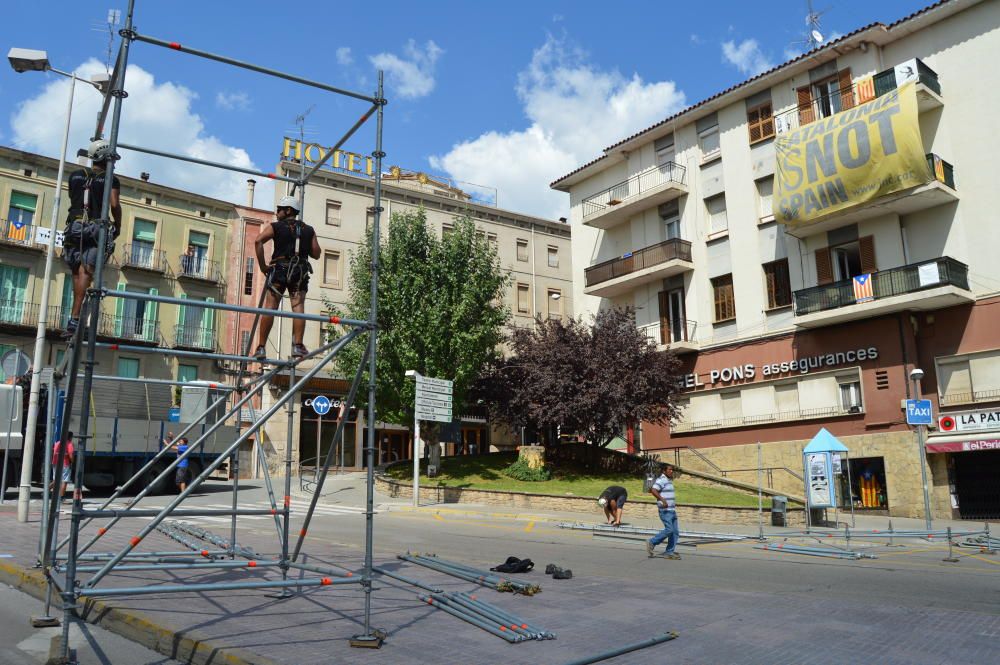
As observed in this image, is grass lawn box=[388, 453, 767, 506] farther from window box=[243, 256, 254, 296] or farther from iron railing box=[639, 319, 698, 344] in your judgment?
window box=[243, 256, 254, 296]

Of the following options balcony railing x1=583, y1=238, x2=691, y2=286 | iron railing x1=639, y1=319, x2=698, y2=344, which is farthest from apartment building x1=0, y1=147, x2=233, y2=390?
iron railing x1=639, y1=319, x2=698, y2=344

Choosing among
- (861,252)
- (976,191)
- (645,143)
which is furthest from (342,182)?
(976,191)

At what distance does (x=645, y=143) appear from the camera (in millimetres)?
35250

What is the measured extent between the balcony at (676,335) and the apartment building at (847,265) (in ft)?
0.31

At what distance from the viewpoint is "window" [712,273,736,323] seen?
30656 mm

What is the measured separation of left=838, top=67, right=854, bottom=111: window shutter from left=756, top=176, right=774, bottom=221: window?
12.3 ft

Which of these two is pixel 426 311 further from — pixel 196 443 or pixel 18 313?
pixel 196 443

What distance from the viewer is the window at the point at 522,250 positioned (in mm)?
49594


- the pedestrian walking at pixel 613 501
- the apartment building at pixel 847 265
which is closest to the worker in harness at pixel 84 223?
the pedestrian walking at pixel 613 501

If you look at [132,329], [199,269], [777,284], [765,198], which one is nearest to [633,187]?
[765,198]

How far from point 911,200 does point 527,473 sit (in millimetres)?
15954

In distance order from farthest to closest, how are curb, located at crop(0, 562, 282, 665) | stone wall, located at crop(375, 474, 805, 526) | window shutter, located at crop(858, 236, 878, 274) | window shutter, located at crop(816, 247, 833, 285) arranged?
window shutter, located at crop(816, 247, 833, 285) → window shutter, located at crop(858, 236, 878, 274) → stone wall, located at crop(375, 474, 805, 526) → curb, located at crop(0, 562, 282, 665)

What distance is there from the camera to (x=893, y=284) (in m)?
24.8

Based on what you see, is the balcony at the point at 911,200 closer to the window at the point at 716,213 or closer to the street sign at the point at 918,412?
the window at the point at 716,213
